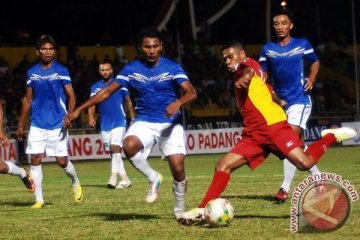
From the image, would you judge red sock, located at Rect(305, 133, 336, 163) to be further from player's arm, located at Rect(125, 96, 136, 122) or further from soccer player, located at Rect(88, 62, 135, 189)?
soccer player, located at Rect(88, 62, 135, 189)

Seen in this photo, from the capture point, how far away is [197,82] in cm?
3988

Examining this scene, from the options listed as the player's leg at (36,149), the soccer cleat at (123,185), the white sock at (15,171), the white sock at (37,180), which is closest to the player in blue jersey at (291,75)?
the player's leg at (36,149)

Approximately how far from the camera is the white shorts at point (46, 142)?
15188 mm

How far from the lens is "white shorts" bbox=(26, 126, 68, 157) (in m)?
15.2

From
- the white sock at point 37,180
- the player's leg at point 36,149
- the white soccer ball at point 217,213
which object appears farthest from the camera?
the player's leg at point 36,149

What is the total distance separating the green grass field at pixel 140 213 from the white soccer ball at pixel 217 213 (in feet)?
0.40

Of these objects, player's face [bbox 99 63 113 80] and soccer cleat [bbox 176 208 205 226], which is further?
player's face [bbox 99 63 113 80]

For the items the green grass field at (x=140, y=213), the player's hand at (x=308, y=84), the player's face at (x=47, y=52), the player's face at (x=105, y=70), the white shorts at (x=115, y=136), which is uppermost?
the player's face at (x=47, y=52)

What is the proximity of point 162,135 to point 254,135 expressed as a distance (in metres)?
1.41

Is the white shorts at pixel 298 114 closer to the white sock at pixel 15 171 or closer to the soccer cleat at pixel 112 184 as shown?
the white sock at pixel 15 171

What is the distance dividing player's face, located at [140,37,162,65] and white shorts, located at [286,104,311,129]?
3.09 m

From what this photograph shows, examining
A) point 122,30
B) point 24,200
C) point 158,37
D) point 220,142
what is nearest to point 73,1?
point 122,30

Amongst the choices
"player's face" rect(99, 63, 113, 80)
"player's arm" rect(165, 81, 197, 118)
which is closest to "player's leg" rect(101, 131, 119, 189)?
"player's face" rect(99, 63, 113, 80)

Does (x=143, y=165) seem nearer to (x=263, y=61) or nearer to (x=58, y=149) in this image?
(x=263, y=61)
